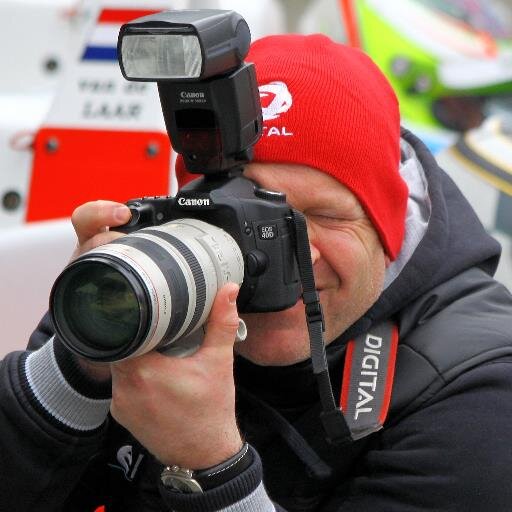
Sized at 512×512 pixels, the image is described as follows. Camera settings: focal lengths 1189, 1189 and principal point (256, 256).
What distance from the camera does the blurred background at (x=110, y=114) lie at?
2250mm

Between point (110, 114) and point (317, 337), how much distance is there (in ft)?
A: 3.61

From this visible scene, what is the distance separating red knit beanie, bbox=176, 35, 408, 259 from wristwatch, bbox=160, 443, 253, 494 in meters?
0.40

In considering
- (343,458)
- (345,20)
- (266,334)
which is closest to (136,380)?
(266,334)

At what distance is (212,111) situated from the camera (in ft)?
4.29

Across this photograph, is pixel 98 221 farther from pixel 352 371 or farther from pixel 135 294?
pixel 352 371

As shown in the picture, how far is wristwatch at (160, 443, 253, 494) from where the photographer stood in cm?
126

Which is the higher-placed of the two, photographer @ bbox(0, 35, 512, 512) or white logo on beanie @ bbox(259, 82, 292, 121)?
white logo on beanie @ bbox(259, 82, 292, 121)

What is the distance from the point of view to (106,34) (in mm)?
2410

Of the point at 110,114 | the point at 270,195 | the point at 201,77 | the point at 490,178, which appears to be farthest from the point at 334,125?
the point at 490,178

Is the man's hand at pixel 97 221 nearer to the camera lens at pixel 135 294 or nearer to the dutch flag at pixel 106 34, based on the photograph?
the camera lens at pixel 135 294

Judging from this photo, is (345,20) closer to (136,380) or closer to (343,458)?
(343,458)

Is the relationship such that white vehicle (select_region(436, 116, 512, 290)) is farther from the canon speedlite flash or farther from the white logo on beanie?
the canon speedlite flash

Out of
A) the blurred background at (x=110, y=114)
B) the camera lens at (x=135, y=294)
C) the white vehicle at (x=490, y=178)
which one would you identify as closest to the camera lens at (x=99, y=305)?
the camera lens at (x=135, y=294)

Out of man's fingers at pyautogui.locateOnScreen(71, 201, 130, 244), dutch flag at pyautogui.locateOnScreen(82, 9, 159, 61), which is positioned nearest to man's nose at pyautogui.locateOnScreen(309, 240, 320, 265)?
man's fingers at pyautogui.locateOnScreen(71, 201, 130, 244)
